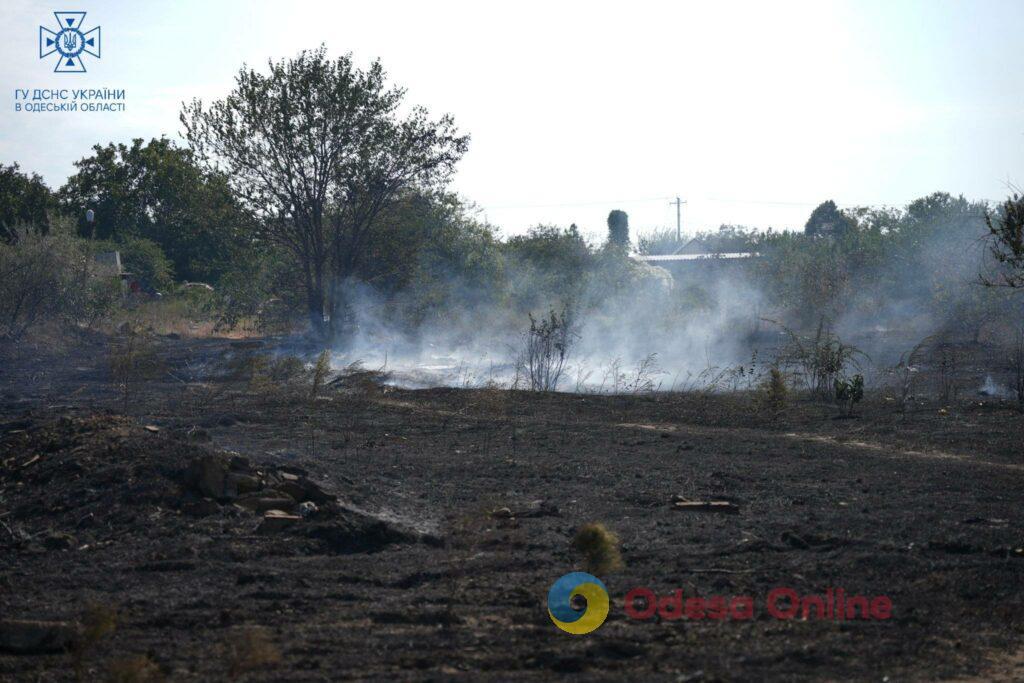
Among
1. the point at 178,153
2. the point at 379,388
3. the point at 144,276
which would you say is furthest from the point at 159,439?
the point at 178,153

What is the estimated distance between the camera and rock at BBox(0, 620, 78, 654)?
470cm

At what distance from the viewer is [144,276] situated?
1801 inches

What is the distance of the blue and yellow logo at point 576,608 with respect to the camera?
16.4ft

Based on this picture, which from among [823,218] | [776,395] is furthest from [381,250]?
[823,218]

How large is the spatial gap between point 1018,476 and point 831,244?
92.6 ft

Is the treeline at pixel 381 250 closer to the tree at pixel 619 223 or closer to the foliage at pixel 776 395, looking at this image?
the foliage at pixel 776 395

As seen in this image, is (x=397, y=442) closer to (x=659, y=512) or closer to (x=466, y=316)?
(x=659, y=512)

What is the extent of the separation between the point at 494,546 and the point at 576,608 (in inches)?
59.5

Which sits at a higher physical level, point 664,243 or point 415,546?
point 664,243

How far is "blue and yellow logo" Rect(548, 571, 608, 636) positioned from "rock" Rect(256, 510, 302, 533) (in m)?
2.17

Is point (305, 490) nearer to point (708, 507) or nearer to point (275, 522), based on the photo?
point (275, 522)

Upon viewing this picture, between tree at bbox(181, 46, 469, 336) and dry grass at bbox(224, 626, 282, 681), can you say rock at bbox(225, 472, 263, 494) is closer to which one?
dry grass at bbox(224, 626, 282, 681)

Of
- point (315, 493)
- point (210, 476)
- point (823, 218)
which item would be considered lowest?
point (315, 493)
